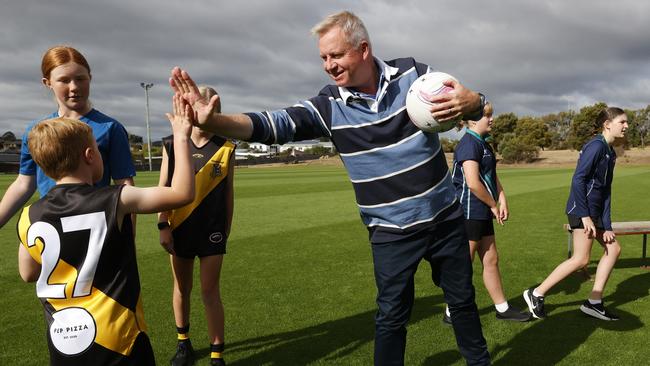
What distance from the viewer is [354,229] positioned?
11.3m

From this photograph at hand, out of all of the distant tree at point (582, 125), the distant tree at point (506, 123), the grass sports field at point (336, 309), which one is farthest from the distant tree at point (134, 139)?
the grass sports field at point (336, 309)

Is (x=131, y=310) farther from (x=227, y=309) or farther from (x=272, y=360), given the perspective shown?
(x=227, y=309)

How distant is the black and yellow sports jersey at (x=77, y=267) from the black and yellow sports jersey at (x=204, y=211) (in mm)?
1558

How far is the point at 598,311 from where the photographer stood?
5.03 meters

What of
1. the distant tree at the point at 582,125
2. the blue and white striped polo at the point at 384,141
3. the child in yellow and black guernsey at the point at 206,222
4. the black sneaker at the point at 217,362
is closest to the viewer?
the blue and white striped polo at the point at 384,141

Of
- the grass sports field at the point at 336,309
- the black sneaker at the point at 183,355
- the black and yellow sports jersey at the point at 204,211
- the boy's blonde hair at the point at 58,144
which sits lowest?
the grass sports field at the point at 336,309

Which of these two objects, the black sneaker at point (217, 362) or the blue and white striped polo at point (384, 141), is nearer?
the blue and white striped polo at point (384, 141)

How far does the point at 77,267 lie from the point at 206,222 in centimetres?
165

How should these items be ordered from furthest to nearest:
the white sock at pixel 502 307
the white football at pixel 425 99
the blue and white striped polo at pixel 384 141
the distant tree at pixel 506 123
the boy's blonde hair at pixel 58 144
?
the distant tree at pixel 506 123 < the white sock at pixel 502 307 < the blue and white striped polo at pixel 384 141 < the white football at pixel 425 99 < the boy's blonde hair at pixel 58 144

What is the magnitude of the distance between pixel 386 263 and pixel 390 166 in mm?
673

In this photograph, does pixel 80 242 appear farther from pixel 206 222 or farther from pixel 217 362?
pixel 217 362

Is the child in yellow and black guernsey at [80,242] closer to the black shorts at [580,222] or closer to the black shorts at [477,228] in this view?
the black shorts at [477,228]

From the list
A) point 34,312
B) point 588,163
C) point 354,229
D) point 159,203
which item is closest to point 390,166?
point 159,203

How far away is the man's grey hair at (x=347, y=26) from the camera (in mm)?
2729
